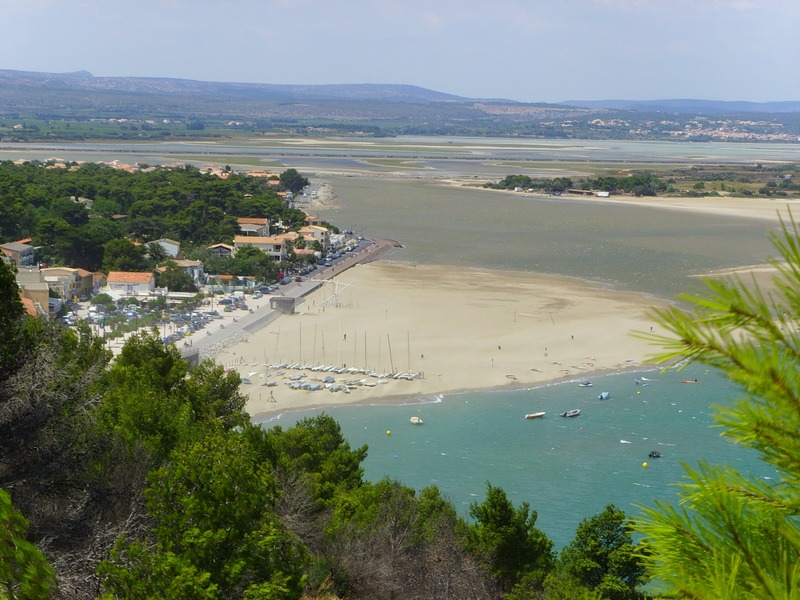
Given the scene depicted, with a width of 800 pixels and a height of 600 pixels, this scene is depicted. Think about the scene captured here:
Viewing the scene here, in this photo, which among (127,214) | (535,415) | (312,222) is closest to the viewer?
(535,415)

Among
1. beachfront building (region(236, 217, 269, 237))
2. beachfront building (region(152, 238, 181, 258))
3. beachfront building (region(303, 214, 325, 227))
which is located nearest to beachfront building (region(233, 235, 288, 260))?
beachfront building (region(152, 238, 181, 258))

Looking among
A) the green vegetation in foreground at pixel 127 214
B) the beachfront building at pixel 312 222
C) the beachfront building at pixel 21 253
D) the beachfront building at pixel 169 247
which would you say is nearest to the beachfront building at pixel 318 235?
the green vegetation in foreground at pixel 127 214

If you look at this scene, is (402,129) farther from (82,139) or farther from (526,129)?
(82,139)

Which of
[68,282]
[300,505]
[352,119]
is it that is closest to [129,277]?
[68,282]

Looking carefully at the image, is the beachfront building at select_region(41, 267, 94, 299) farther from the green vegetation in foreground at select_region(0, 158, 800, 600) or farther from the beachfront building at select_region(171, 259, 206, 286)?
the green vegetation in foreground at select_region(0, 158, 800, 600)

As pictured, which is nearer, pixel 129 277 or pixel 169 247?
pixel 129 277

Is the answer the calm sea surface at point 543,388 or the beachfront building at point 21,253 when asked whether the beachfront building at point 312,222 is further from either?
the beachfront building at point 21,253

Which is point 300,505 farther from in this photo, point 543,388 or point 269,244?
point 269,244

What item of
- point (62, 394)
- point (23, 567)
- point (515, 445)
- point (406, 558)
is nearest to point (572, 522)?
point (515, 445)
